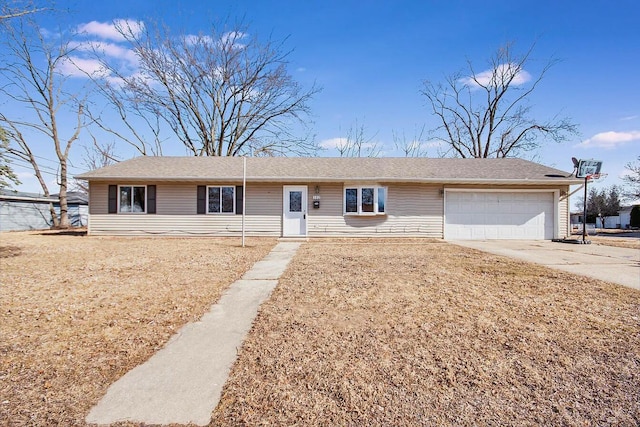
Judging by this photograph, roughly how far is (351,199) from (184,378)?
415 inches

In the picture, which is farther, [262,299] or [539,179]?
[539,179]

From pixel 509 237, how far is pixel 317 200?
26.1 feet

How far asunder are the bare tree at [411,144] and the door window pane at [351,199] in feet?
60.2

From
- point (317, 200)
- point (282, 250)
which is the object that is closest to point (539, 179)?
point (317, 200)

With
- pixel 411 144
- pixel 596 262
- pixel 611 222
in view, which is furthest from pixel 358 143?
pixel 611 222

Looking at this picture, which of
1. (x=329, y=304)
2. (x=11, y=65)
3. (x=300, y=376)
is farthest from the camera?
(x=11, y=65)

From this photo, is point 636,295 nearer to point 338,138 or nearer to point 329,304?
point 329,304

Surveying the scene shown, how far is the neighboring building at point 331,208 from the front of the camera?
40.6ft

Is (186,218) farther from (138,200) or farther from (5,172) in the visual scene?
(5,172)

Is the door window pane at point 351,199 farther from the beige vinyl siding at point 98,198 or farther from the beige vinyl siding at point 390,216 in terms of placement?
the beige vinyl siding at point 98,198

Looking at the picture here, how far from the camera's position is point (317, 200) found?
40.4ft

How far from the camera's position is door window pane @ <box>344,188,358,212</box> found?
40.7ft

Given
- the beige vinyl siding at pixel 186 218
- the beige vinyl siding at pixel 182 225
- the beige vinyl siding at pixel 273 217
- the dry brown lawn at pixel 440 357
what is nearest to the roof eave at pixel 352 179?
the beige vinyl siding at pixel 273 217

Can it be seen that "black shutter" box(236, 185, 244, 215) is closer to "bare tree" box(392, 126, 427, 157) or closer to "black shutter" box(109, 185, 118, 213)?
"black shutter" box(109, 185, 118, 213)
